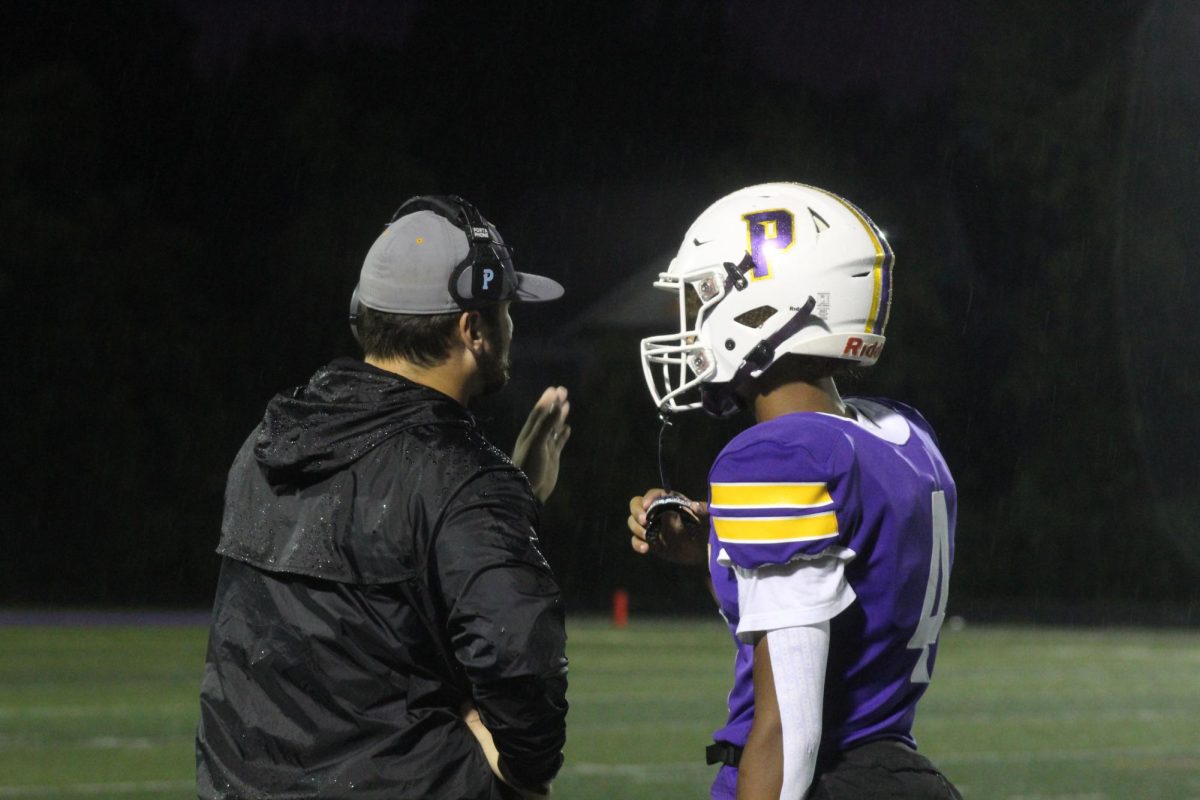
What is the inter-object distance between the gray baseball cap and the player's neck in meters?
0.46

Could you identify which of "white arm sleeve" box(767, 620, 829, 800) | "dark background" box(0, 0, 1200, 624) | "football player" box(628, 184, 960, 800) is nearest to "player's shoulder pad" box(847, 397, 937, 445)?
"football player" box(628, 184, 960, 800)

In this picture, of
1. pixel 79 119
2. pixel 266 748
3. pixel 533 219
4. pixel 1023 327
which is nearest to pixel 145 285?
pixel 79 119

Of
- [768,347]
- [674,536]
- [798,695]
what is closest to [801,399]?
[768,347]

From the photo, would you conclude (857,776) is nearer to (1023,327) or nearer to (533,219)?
(1023,327)

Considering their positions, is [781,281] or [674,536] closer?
[781,281]

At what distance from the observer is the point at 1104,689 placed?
12.6 meters

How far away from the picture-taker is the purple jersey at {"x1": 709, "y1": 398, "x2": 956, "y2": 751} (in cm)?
218

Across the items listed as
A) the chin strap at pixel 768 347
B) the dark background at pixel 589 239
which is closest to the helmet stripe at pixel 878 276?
the chin strap at pixel 768 347

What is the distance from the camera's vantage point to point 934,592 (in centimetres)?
235

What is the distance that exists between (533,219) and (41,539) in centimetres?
1598

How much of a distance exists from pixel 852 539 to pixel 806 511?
113 millimetres

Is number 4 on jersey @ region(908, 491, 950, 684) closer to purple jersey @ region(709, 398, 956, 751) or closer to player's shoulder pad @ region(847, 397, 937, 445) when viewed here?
purple jersey @ region(709, 398, 956, 751)

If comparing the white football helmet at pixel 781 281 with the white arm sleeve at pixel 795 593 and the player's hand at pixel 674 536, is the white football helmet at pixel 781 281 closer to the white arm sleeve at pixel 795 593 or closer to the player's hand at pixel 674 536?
the player's hand at pixel 674 536

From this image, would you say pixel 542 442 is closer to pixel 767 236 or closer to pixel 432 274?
pixel 432 274
